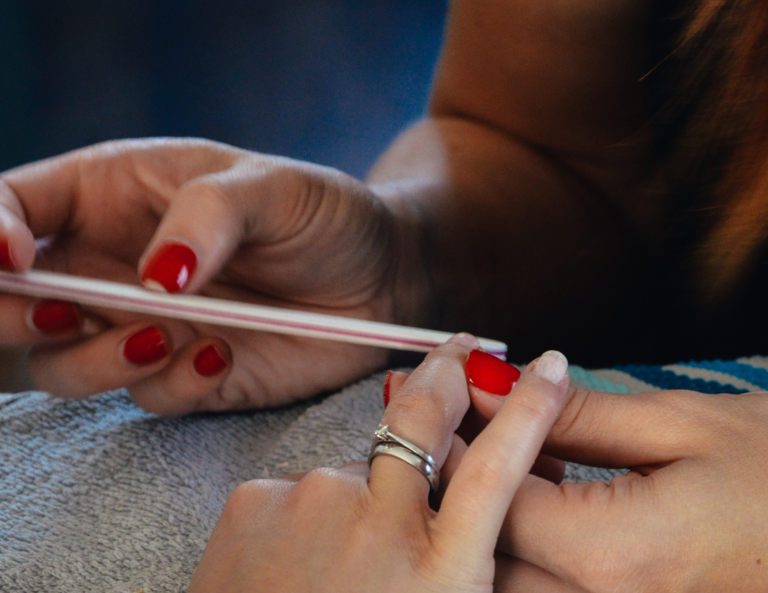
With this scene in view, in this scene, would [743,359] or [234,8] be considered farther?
[234,8]

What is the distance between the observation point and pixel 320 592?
0.74 feet

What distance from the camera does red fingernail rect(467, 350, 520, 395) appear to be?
29 cm

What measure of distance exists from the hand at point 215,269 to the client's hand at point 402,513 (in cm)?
18

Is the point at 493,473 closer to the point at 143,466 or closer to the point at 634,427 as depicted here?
the point at 634,427

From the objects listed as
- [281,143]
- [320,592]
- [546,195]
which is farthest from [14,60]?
[320,592]

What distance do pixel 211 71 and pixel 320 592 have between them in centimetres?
70

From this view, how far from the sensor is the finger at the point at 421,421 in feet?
0.78

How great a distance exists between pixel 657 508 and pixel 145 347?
13.8 inches

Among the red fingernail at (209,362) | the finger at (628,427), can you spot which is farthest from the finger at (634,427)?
the red fingernail at (209,362)

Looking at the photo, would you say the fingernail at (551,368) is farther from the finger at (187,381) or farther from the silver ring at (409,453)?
the finger at (187,381)

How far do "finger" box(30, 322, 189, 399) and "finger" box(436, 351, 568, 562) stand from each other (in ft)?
0.96

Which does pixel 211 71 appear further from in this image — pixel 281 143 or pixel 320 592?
pixel 320 592

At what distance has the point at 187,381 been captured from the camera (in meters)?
0.45

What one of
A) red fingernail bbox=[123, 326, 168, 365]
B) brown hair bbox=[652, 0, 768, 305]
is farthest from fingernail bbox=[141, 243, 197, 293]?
brown hair bbox=[652, 0, 768, 305]
